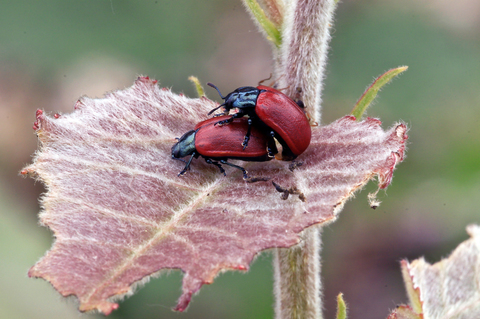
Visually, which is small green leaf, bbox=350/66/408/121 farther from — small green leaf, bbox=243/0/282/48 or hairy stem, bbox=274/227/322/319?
hairy stem, bbox=274/227/322/319

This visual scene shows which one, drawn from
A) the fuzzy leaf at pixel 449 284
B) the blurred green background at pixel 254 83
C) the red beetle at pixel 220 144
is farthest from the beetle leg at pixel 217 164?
the blurred green background at pixel 254 83

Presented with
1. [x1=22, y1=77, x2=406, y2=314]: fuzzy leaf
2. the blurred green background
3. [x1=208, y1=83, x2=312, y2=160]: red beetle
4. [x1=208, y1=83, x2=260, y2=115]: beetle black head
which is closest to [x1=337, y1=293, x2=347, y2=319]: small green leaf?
[x1=22, y1=77, x2=406, y2=314]: fuzzy leaf

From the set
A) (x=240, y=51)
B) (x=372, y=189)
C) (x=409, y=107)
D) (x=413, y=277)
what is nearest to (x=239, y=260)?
(x=413, y=277)

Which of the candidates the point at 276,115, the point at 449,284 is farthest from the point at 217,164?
the point at 449,284

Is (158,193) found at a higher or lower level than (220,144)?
lower

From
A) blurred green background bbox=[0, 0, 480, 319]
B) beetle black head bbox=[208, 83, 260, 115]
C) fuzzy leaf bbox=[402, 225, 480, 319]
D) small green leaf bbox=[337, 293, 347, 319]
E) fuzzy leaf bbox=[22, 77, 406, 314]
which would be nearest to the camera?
fuzzy leaf bbox=[22, 77, 406, 314]

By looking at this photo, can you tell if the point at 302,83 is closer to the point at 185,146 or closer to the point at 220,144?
the point at 220,144

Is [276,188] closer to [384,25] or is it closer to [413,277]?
[413,277]
